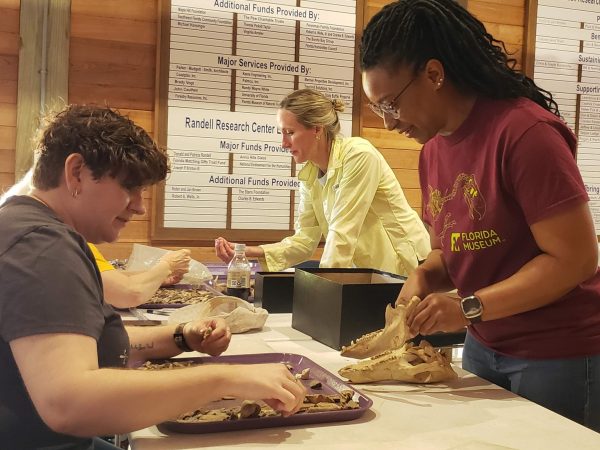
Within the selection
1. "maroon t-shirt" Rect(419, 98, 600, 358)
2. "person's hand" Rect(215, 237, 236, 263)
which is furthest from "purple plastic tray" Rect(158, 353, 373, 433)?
"person's hand" Rect(215, 237, 236, 263)

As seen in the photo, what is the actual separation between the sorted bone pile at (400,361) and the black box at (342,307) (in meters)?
0.20

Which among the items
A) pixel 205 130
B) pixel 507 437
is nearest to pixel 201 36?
pixel 205 130

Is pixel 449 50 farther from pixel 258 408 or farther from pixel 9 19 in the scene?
pixel 9 19

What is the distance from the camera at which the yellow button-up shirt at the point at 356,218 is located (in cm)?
288

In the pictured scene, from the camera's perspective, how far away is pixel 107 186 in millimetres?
1213

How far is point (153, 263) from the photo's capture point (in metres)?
2.87

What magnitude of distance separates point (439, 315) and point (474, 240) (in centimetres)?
21

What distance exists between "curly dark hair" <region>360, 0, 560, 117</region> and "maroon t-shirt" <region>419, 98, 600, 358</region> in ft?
0.16

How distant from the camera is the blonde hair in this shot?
3.16m

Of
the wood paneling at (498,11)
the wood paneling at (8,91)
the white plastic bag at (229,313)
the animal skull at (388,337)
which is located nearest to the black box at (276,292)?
the white plastic bag at (229,313)

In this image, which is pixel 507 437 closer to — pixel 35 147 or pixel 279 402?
pixel 279 402

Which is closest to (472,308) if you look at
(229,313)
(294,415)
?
(294,415)

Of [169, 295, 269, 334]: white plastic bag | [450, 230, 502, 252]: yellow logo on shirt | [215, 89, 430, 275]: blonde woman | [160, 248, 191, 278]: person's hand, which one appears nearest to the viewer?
[450, 230, 502, 252]: yellow logo on shirt

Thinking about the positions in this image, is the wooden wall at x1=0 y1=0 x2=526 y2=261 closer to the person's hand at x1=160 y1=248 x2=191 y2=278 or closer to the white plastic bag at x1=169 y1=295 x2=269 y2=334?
the person's hand at x1=160 y1=248 x2=191 y2=278
